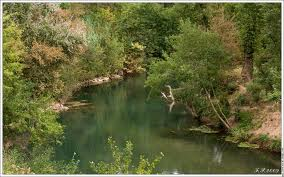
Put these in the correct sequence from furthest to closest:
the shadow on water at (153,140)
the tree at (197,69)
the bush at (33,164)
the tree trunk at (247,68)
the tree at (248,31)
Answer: the tree trunk at (247,68) → the tree at (248,31) → the tree at (197,69) → the shadow on water at (153,140) → the bush at (33,164)

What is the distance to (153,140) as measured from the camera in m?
24.9

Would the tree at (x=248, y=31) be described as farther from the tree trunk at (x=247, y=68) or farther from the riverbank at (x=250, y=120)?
the riverbank at (x=250, y=120)

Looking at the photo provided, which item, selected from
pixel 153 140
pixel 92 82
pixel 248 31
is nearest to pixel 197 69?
pixel 153 140

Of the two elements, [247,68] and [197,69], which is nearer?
[197,69]

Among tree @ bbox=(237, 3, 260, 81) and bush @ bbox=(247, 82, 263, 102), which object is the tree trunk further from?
bush @ bbox=(247, 82, 263, 102)

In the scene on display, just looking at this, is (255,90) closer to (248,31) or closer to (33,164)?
(248,31)

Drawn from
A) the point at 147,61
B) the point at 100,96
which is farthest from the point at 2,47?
the point at 147,61

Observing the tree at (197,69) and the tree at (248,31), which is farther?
the tree at (248,31)

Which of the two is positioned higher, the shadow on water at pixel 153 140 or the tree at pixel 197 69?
Result: the tree at pixel 197 69

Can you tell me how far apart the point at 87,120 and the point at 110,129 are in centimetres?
260

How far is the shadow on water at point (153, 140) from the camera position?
842 inches

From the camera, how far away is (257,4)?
25.9 m

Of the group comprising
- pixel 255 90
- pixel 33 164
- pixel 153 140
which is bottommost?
pixel 153 140

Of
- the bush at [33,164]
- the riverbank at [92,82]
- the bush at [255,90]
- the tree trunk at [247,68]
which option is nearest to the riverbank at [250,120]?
the bush at [255,90]
